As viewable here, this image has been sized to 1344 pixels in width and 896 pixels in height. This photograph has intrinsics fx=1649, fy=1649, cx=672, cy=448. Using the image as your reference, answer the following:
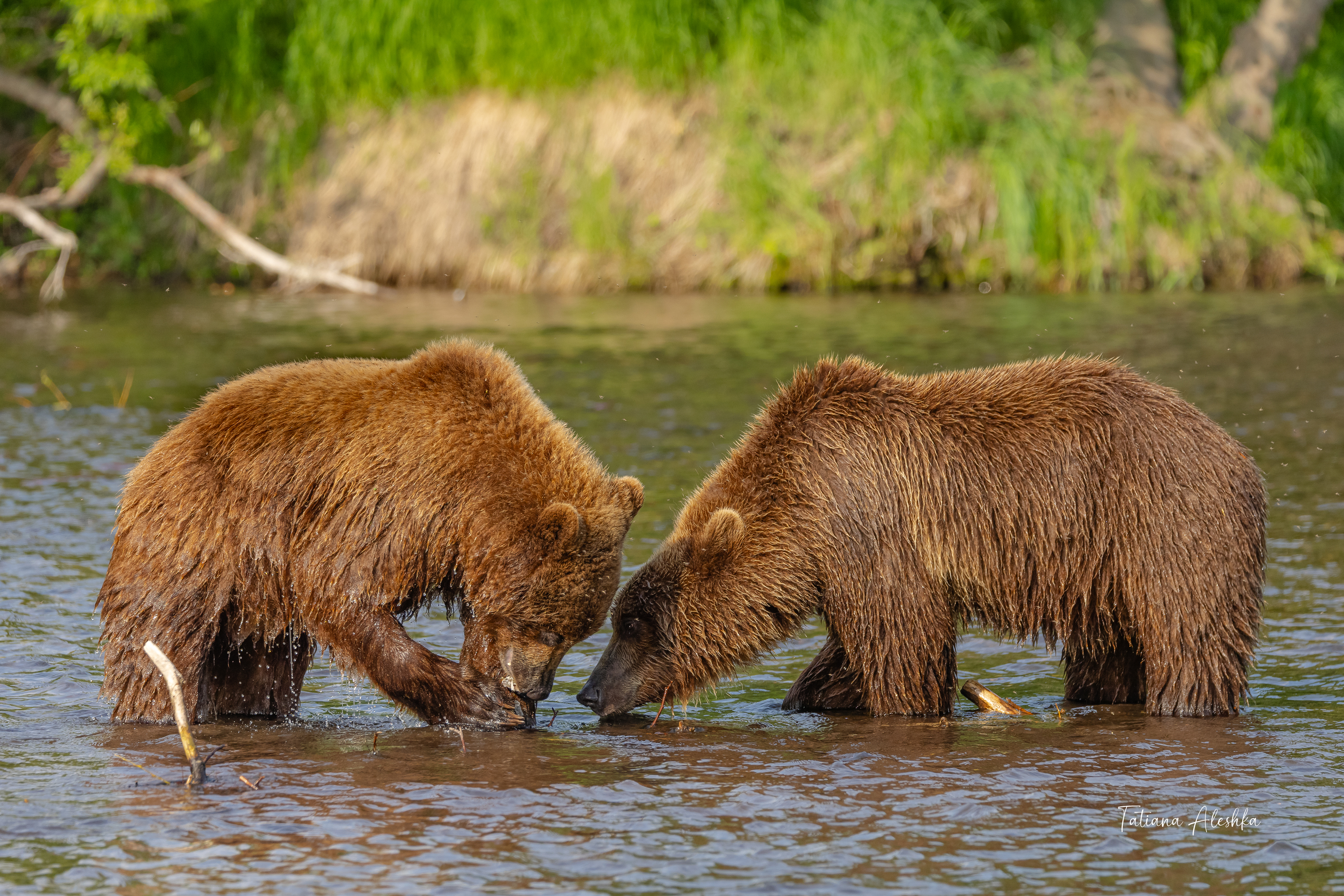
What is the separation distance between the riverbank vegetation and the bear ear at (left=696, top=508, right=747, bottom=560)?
14.6 metres

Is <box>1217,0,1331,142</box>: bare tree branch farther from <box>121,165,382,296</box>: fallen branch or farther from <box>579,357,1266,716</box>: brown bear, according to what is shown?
<box>579,357,1266,716</box>: brown bear

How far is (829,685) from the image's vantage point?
7207mm

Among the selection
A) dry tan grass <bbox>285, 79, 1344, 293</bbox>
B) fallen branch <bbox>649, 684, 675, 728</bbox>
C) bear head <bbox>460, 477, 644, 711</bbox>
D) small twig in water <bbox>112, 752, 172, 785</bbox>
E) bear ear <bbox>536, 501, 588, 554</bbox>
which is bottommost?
small twig in water <bbox>112, 752, 172, 785</bbox>

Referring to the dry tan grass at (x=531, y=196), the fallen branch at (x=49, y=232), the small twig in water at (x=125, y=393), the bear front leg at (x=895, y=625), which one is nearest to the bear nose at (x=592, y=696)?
the bear front leg at (x=895, y=625)

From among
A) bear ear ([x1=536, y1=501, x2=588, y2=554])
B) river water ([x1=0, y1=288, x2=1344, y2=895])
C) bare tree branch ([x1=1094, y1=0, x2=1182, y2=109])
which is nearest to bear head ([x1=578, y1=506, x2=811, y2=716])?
river water ([x1=0, y1=288, x2=1344, y2=895])

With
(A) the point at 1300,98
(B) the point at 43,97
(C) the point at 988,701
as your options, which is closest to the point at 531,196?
(B) the point at 43,97

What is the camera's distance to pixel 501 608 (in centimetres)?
650

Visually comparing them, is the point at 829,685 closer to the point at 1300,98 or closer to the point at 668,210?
the point at 668,210

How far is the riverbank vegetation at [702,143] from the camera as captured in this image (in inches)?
832

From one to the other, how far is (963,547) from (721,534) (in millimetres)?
1012

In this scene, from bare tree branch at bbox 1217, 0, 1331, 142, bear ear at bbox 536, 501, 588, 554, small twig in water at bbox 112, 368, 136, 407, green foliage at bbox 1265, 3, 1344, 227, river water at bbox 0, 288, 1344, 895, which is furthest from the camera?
bare tree branch at bbox 1217, 0, 1331, 142

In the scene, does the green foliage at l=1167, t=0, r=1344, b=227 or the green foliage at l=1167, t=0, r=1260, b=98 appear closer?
the green foliage at l=1167, t=0, r=1344, b=227
